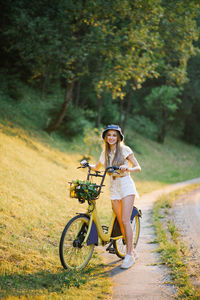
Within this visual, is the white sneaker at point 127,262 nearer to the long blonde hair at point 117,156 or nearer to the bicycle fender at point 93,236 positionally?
the bicycle fender at point 93,236

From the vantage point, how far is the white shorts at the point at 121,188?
191 inches

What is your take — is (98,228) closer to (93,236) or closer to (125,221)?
(93,236)

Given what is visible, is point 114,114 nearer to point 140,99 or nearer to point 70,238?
point 140,99

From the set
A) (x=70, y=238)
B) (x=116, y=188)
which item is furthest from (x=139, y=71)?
(x=70, y=238)

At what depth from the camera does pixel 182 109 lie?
125ft

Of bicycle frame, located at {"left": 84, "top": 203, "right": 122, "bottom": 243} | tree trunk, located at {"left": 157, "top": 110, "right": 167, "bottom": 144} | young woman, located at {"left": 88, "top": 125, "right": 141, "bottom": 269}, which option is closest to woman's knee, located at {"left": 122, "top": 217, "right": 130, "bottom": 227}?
young woman, located at {"left": 88, "top": 125, "right": 141, "bottom": 269}

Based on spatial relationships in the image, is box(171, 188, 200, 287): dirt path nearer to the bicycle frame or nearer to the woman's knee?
the woman's knee

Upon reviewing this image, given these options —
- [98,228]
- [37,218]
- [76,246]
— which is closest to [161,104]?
[37,218]

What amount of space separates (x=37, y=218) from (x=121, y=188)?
252 cm

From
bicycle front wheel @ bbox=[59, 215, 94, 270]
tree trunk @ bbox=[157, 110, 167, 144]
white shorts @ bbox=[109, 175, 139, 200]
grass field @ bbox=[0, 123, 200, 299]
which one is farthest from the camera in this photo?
tree trunk @ bbox=[157, 110, 167, 144]

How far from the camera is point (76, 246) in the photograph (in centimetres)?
444

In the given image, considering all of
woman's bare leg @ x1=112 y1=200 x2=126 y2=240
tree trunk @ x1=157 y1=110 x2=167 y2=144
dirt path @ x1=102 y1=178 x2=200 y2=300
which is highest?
tree trunk @ x1=157 y1=110 x2=167 y2=144

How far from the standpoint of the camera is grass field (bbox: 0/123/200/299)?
3.91 metres

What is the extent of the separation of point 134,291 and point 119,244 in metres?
1.24
